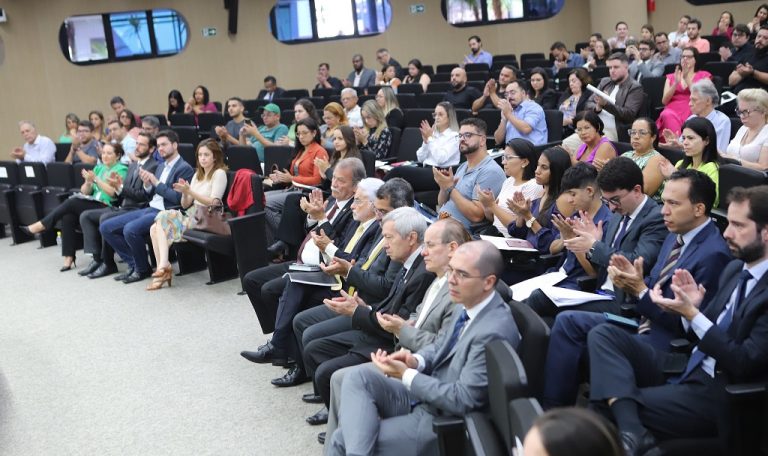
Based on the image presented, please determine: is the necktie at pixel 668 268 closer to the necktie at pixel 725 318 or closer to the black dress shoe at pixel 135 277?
the necktie at pixel 725 318

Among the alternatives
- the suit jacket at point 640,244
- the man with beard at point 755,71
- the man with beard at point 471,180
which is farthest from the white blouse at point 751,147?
the man with beard at point 755,71

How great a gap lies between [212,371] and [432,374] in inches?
86.2

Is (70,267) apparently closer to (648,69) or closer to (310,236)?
(310,236)

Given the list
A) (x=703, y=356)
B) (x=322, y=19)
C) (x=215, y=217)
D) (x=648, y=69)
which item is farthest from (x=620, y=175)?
(x=322, y=19)

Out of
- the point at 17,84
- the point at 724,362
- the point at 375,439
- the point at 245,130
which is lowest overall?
the point at 375,439

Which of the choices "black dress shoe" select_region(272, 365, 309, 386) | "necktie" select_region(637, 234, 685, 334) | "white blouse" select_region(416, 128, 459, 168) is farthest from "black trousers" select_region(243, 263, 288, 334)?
"necktie" select_region(637, 234, 685, 334)

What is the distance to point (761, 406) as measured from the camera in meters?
2.58

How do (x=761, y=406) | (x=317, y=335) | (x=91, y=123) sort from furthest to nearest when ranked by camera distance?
(x=91, y=123), (x=317, y=335), (x=761, y=406)

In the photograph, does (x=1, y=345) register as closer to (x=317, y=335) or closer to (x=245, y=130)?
(x=317, y=335)

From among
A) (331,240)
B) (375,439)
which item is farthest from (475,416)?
(331,240)

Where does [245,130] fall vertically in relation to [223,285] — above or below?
above

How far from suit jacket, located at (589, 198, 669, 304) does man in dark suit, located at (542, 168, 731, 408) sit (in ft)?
0.90

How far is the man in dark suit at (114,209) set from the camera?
7172 millimetres

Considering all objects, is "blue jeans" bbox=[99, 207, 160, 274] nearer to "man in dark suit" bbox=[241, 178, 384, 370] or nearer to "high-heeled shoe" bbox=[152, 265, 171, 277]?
"high-heeled shoe" bbox=[152, 265, 171, 277]
